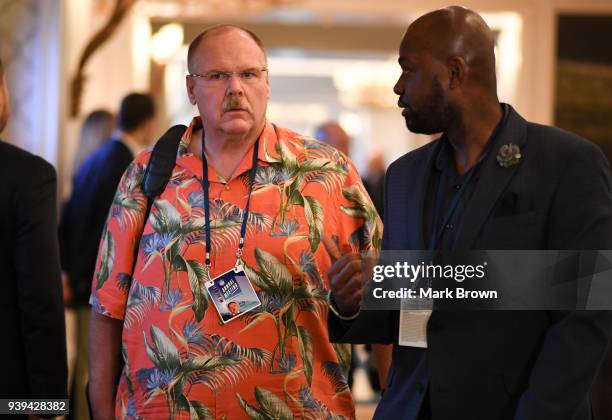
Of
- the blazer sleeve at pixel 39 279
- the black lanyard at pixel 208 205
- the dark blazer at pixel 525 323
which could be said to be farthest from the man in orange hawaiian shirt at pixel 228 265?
the dark blazer at pixel 525 323

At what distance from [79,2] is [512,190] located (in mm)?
5337

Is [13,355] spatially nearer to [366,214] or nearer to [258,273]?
[258,273]

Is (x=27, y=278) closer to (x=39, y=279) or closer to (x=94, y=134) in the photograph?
(x=39, y=279)

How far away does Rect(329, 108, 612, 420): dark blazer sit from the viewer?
6.73 ft

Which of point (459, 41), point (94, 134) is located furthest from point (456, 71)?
point (94, 134)

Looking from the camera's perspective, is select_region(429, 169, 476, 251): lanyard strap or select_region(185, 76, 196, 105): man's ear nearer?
select_region(429, 169, 476, 251): lanyard strap

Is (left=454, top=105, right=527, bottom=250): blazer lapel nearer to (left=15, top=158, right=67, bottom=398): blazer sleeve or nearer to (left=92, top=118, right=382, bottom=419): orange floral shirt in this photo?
(left=92, top=118, right=382, bottom=419): orange floral shirt

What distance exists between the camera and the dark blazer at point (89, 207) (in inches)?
199

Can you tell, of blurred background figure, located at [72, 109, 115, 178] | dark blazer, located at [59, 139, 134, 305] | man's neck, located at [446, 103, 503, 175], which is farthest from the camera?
blurred background figure, located at [72, 109, 115, 178]

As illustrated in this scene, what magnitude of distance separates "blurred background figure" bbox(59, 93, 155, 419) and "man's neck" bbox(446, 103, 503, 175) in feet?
9.95

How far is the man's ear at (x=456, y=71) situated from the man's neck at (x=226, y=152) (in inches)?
33.5

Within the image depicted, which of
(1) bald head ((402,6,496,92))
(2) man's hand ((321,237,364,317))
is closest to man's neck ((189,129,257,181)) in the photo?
(2) man's hand ((321,237,364,317))

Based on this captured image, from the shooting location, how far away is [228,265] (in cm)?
278

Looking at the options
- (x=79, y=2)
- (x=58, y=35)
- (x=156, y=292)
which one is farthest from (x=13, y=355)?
(x=79, y=2)
